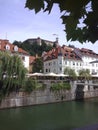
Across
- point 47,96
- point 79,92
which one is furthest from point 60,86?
point 79,92

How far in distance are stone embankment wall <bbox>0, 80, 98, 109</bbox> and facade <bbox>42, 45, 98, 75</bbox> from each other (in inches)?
488

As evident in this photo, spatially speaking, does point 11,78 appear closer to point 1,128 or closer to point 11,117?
point 11,117

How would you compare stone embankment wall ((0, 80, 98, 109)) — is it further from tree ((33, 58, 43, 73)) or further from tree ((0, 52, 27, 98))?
tree ((33, 58, 43, 73))

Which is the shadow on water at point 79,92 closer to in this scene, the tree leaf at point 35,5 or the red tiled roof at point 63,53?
the red tiled roof at point 63,53

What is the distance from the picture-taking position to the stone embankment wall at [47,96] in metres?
24.1

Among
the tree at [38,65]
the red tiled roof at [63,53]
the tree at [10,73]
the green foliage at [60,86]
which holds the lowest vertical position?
the green foliage at [60,86]

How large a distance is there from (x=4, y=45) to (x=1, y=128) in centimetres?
2591

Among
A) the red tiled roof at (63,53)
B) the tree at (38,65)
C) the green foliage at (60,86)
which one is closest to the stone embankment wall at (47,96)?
the green foliage at (60,86)

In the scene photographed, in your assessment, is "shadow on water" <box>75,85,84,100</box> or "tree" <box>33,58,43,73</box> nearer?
"shadow on water" <box>75,85,84,100</box>

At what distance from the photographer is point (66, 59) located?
154 ft

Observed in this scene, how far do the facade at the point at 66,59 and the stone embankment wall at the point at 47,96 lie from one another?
12399mm

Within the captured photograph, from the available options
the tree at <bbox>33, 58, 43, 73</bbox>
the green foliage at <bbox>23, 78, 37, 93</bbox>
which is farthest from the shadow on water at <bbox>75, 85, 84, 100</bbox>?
the tree at <bbox>33, 58, 43, 73</bbox>

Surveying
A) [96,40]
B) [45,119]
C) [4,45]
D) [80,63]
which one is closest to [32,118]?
[45,119]

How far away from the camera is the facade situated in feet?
152
